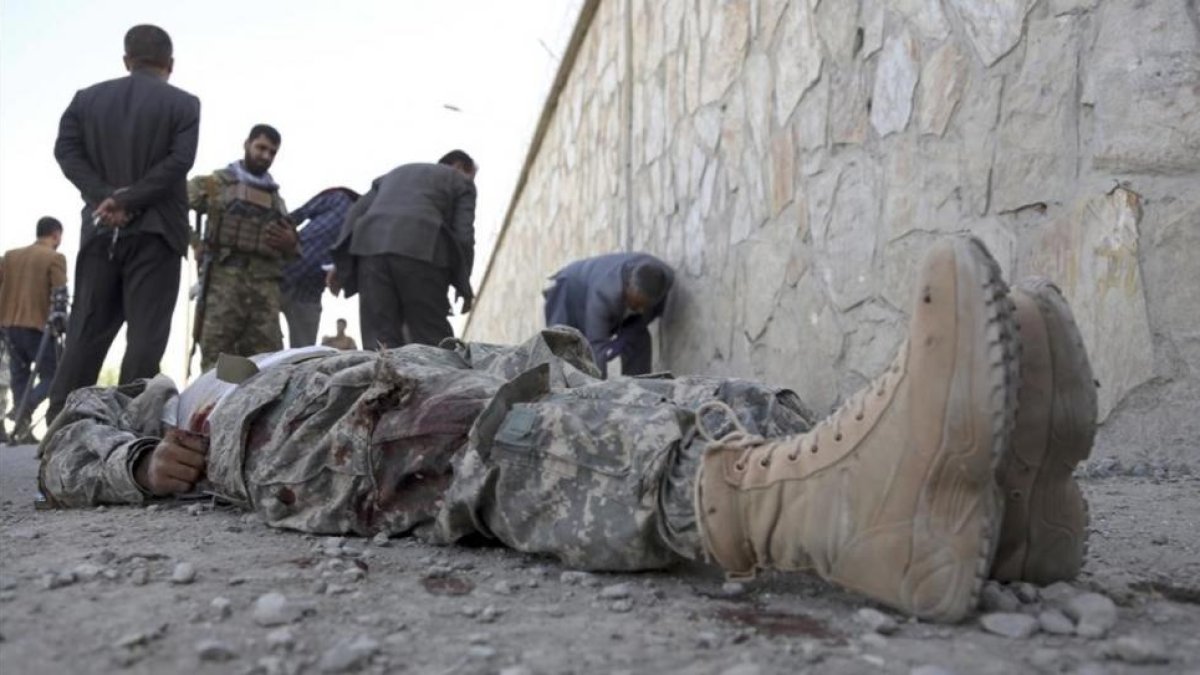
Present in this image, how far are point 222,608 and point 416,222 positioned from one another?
3.68m

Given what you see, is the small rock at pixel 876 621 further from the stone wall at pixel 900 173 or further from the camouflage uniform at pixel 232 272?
the camouflage uniform at pixel 232 272

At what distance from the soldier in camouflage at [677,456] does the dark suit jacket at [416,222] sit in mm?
2739

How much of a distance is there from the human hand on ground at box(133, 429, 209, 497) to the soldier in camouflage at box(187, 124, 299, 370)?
2.86 metres

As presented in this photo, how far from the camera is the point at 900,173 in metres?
2.83

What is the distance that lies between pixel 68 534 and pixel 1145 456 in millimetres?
2014

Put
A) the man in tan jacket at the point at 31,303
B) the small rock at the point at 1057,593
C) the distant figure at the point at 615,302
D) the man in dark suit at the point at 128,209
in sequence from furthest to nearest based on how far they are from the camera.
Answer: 1. the man in tan jacket at the point at 31,303
2. the distant figure at the point at 615,302
3. the man in dark suit at the point at 128,209
4. the small rock at the point at 1057,593

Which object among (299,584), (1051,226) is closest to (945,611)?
(299,584)

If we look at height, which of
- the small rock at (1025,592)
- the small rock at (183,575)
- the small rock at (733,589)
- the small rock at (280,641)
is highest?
the small rock at (1025,592)

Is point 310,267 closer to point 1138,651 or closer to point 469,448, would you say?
point 469,448

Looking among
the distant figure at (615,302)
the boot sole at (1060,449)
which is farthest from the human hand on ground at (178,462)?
the distant figure at (615,302)

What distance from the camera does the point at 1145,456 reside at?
6.78 ft

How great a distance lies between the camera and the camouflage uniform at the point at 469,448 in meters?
1.24

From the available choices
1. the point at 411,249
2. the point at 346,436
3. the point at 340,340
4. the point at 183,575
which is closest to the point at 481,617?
the point at 183,575

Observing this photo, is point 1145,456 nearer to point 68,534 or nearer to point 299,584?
point 299,584
